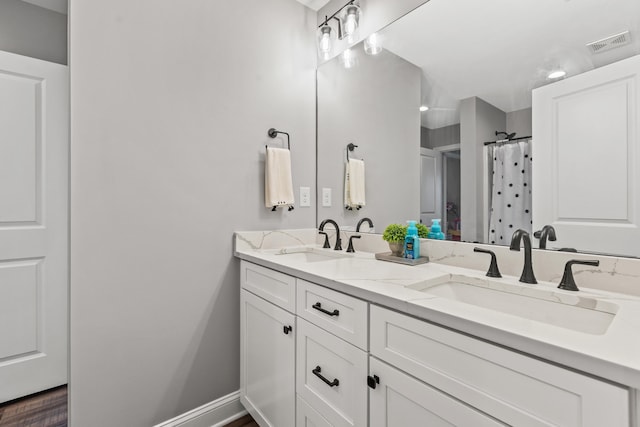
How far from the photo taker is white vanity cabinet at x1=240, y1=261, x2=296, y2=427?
4.28 feet

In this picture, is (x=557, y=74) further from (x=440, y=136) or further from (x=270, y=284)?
(x=270, y=284)

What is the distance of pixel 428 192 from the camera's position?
1.49m

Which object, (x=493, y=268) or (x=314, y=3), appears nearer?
(x=493, y=268)

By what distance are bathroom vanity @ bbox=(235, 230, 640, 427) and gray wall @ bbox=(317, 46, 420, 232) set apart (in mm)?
379

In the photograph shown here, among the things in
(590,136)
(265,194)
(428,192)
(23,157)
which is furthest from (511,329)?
(23,157)

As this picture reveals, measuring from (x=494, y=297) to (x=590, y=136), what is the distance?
1.97ft

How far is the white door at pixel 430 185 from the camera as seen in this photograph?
4.77 ft

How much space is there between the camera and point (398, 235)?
1.47 meters

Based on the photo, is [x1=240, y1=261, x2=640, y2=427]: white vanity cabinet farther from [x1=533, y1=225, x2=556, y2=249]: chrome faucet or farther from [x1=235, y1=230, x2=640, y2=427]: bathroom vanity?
[x1=533, y1=225, x2=556, y2=249]: chrome faucet

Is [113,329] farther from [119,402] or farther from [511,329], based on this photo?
[511,329]

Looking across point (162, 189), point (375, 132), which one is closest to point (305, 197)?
point (375, 132)

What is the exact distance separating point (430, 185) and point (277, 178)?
85 centimetres

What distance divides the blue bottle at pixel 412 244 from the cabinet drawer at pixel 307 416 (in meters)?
0.74

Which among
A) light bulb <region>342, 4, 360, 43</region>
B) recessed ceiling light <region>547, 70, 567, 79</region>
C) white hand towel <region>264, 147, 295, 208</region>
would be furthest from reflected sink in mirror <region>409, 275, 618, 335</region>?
light bulb <region>342, 4, 360, 43</region>
